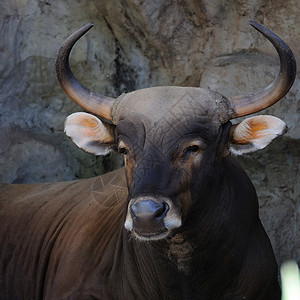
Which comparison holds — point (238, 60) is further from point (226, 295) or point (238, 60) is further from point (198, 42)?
point (226, 295)

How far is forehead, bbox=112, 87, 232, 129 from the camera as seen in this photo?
13.8 ft

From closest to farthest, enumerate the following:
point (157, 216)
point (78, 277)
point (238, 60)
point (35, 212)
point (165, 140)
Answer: point (157, 216)
point (165, 140)
point (78, 277)
point (35, 212)
point (238, 60)

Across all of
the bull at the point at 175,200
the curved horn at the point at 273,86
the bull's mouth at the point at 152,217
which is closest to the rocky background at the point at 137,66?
the bull at the point at 175,200

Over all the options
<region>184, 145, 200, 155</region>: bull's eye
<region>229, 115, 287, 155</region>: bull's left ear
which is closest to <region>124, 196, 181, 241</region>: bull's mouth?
<region>184, 145, 200, 155</region>: bull's eye

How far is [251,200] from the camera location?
4.73 m

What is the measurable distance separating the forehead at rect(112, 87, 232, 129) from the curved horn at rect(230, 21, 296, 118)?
95mm

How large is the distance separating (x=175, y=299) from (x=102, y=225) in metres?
1.03

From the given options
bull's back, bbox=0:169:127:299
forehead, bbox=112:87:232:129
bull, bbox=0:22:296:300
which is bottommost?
bull's back, bbox=0:169:127:299

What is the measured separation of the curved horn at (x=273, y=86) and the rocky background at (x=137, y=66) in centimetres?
195

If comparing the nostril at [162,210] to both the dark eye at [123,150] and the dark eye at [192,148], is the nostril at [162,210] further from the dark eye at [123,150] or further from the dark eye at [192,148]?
the dark eye at [123,150]

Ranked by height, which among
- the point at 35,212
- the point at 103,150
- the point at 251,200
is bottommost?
the point at 35,212

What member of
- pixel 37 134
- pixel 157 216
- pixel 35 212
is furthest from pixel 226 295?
pixel 37 134

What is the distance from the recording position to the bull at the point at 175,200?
4.06m

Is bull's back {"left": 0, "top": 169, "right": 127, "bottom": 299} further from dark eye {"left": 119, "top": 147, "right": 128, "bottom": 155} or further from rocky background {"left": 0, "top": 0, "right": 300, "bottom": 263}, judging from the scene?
dark eye {"left": 119, "top": 147, "right": 128, "bottom": 155}
